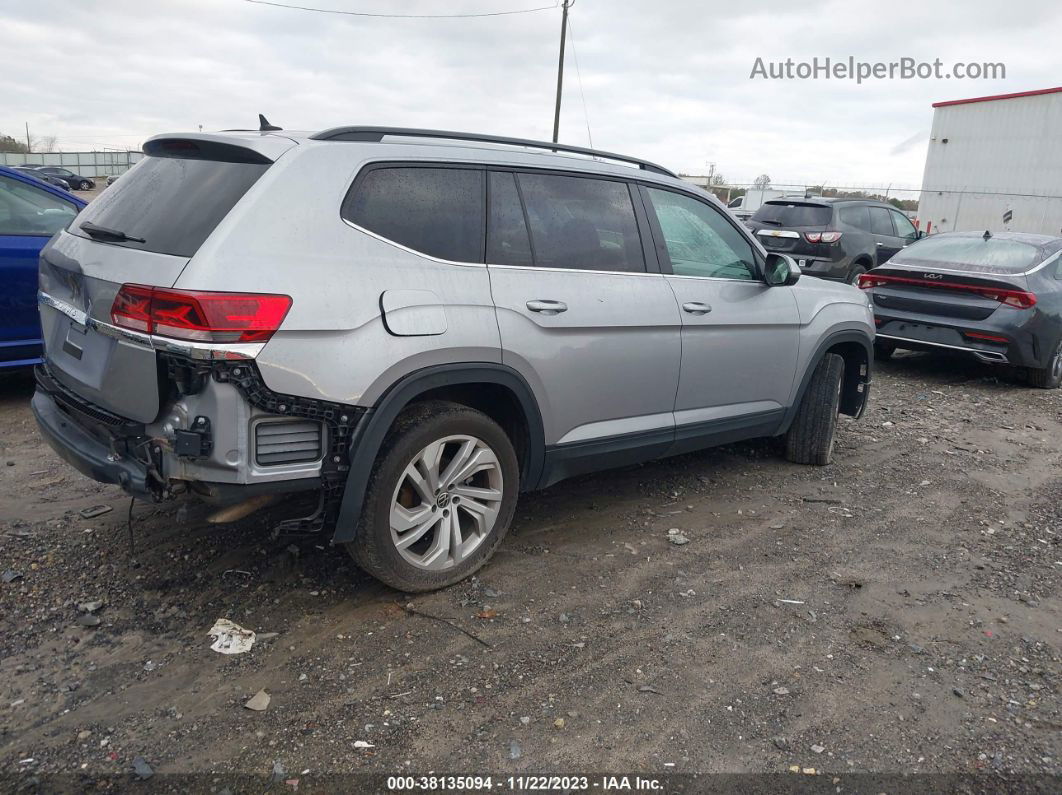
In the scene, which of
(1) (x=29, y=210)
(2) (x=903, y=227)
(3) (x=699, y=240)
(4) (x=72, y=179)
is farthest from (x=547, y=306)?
(4) (x=72, y=179)

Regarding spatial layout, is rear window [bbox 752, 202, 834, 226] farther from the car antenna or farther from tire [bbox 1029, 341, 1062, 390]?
the car antenna

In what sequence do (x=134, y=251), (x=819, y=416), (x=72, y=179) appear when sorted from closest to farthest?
(x=134, y=251) → (x=819, y=416) → (x=72, y=179)

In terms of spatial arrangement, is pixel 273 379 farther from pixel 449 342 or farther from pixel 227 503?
pixel 449 342

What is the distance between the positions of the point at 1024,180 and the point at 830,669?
99.8 feet

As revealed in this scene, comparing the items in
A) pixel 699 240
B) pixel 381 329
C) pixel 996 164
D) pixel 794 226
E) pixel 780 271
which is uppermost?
pixel 996 164

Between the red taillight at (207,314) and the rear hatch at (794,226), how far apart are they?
10705 mm

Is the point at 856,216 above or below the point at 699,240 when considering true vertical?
above

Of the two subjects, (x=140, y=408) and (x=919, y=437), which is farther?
(x=919, y=437)

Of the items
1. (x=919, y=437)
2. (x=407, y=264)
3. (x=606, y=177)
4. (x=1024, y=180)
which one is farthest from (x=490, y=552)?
(x=1024, y=180)

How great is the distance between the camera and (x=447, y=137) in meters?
3.63

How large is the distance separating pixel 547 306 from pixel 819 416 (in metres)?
2.59

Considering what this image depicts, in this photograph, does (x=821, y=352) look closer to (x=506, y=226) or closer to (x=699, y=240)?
(x=699, y=240)

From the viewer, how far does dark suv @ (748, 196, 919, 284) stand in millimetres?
12227

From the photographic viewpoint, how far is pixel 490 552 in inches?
147
